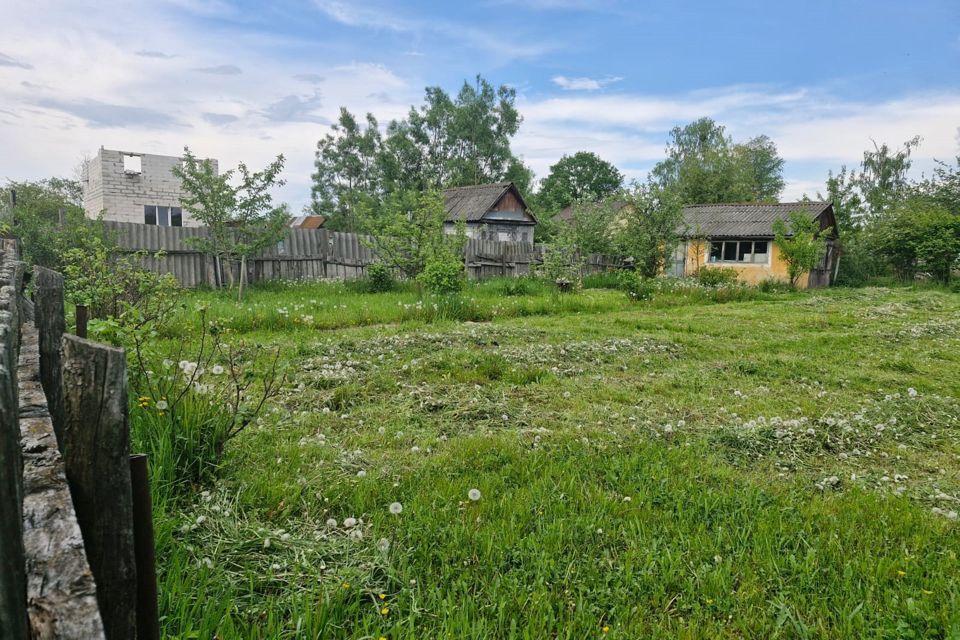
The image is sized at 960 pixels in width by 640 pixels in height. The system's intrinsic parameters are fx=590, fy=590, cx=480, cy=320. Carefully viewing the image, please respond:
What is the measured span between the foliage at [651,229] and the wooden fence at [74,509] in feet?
71.7

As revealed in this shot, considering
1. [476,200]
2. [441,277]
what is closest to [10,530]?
[441,277]

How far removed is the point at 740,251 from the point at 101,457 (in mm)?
33567

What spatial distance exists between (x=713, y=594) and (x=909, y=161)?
233 ft

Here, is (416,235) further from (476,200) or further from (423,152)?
(423,152)

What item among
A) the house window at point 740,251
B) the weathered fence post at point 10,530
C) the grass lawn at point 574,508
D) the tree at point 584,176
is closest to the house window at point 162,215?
the grass lawn at point 574,508

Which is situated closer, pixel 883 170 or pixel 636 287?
pixel 636 287

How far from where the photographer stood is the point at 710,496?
12.4 feet

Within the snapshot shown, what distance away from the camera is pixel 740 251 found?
31312 millimetres

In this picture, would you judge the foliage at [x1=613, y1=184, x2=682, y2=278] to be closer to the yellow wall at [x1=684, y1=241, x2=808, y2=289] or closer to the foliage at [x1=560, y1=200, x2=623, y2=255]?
the foliage at [x1=560, y1=200, x2=623, y2=255]

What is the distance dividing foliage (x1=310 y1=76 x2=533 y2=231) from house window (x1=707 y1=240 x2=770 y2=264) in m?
22.1

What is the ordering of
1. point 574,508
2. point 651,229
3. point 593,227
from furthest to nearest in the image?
point 593,227, point 651,229, point 574,508

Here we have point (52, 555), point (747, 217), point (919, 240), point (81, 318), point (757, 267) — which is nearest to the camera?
point (52, 555)

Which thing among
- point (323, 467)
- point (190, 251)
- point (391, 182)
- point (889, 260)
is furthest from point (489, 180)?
point (323, 467)

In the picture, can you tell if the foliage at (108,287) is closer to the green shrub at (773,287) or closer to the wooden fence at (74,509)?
the wooden fence at (74,509)
